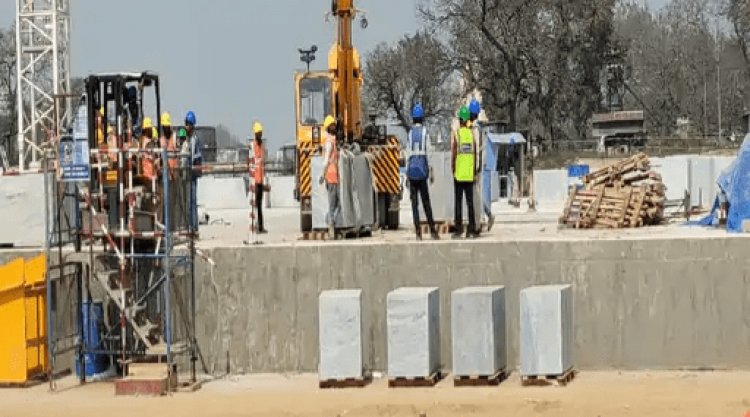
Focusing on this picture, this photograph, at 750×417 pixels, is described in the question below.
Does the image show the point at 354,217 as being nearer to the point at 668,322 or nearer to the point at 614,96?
the point at 668,322

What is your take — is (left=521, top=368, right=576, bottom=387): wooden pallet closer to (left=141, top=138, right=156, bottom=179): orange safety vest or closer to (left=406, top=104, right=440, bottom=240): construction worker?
(left=406, top=104, right=440, bottom=240): construction worker

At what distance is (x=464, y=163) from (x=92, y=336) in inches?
222

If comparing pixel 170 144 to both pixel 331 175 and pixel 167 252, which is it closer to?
pixel 331 175

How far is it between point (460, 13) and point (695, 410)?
201ft

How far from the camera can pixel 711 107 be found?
3602 inches

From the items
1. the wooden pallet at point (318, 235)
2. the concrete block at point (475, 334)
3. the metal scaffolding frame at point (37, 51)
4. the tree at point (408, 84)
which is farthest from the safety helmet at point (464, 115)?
the tree at point (408, 84)

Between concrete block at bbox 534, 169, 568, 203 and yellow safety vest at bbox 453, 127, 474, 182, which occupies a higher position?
yellow safety vest at bbox 453, 127, 474, 182

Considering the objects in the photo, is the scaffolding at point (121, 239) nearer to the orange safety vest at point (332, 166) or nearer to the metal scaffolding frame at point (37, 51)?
the orange safety vest at point (332, 166)

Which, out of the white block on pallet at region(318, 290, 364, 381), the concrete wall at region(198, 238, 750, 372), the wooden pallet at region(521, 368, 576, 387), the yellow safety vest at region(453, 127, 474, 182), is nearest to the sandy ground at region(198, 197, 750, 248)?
the concrete wall at region(198, 238, 750, 372)

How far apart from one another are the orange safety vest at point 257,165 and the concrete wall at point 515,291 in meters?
6.09

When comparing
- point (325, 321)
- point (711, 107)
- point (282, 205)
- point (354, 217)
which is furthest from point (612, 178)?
point (711, 107)

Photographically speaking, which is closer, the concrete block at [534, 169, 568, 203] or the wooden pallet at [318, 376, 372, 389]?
the wooden pallet at [318, 376, 372, 389]

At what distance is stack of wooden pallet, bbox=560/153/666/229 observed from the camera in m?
23.8

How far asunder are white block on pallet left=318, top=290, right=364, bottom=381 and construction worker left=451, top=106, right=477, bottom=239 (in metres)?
3.54
